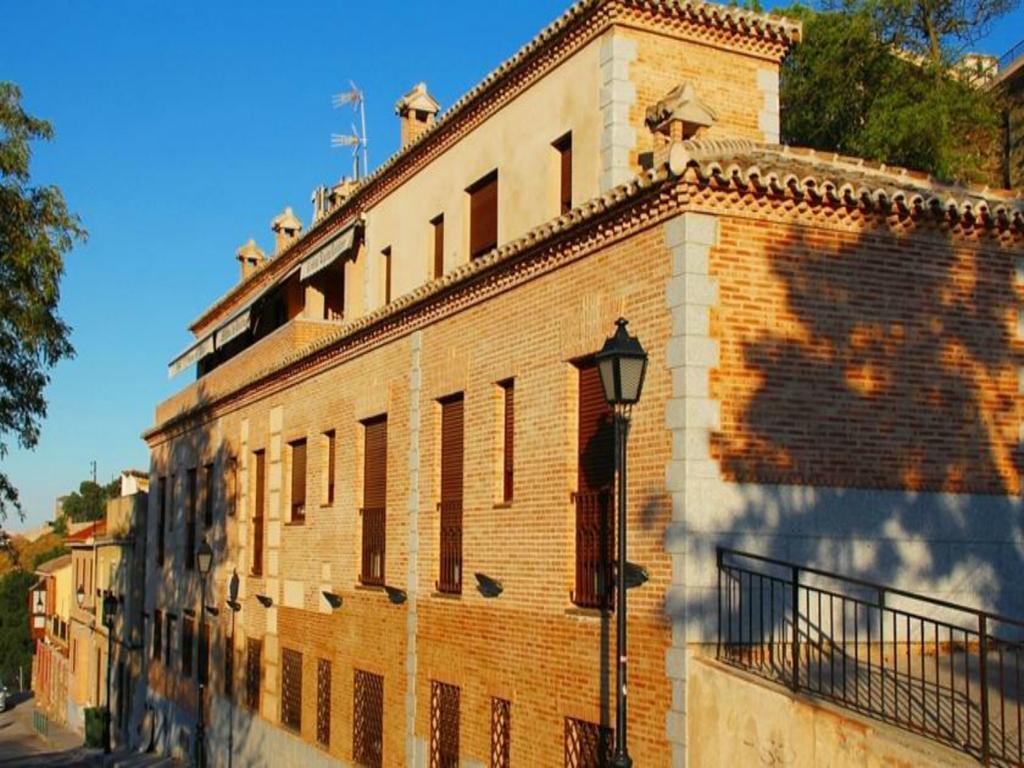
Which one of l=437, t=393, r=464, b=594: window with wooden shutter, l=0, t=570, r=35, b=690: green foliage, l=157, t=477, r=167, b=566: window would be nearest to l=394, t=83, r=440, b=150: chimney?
l=437, t=393, r=464, b=594: window with wooden shutter

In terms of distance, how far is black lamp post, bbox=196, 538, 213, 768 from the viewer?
23.5 meters

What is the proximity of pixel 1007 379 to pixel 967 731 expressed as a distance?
4.58 meters

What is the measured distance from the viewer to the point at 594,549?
40.3ft

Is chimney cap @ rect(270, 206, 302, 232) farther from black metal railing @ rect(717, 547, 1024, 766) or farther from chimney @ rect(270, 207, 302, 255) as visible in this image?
black metal railing @ rect(717, 547, 1024, 766)

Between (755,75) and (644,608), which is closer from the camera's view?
(644,608)

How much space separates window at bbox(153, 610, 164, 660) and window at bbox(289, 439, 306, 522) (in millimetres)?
12005

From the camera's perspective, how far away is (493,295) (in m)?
14.4

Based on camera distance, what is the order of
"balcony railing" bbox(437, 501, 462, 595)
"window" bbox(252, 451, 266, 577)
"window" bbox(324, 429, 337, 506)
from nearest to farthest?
"balcony railing" bbox(437, 501, 462, 595) → "window" bbox(324, 429, 337, 506) → "window" bbox(252, 451, 266, 577)

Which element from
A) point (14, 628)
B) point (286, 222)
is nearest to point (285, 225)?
point (286, 222)

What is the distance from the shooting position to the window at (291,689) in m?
20.6

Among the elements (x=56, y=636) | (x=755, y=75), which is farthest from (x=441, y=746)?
(x=56, y=636)

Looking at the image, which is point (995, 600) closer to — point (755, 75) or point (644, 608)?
point (644, 608)

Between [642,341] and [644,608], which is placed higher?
[642,341]

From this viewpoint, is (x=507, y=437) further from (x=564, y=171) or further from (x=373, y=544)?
(x=373, y=544)
